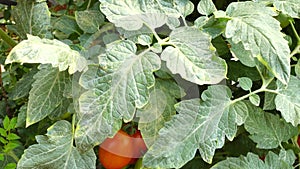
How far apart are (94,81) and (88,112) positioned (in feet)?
0.09

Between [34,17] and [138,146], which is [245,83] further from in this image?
[34,17]

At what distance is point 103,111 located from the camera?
0.48 metres

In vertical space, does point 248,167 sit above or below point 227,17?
below

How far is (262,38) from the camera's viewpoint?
48 centimetres

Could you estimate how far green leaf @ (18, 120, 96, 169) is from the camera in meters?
0.54

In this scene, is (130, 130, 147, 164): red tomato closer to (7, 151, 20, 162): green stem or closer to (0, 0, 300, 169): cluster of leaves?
(0, 0, 300, 169): cluster of leaves

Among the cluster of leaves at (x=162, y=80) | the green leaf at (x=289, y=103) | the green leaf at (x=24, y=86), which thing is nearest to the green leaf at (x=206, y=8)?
the cluster of leaves at (x=162, y=80)

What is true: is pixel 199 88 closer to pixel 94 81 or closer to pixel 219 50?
pixel 219 50

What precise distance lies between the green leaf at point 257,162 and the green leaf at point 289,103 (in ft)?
0.18

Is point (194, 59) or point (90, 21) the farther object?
point (90, 21)

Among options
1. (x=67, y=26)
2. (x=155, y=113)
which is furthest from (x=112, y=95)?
(x=67, y=26)

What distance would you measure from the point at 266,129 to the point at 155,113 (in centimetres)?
14

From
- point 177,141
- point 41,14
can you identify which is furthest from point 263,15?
point 41,14

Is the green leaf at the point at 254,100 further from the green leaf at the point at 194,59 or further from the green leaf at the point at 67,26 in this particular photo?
the green leaf at the point at 67,26
